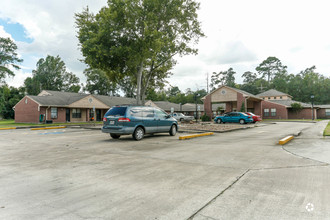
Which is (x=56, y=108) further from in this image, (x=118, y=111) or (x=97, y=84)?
(x=97, y=84)

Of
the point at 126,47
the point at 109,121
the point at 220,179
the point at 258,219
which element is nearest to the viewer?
the point at 258,219

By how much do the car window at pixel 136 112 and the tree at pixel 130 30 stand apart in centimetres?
1095

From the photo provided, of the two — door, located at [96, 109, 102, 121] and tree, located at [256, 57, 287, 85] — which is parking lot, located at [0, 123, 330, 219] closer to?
door, located at [96, 109, 102, 121]

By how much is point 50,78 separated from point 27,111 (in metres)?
34.5

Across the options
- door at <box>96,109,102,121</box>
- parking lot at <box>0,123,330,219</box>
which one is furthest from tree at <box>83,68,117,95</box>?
parking lot at <box>0,123,330,219</box>

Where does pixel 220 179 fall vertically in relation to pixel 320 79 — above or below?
below

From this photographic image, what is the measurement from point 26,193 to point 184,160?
13.0 ft

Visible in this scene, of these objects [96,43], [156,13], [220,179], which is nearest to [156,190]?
[220,179]

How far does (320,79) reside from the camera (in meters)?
72.5

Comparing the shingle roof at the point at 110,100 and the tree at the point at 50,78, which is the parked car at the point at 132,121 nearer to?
the shingle roof at the point at 110,100

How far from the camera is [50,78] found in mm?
66125

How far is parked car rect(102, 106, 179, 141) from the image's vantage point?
34.8 feet

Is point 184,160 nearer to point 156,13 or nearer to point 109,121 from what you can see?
point 109,121

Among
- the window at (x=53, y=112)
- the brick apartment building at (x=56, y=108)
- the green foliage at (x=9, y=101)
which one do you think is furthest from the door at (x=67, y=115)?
the green foliage at (x=9, y=101)
